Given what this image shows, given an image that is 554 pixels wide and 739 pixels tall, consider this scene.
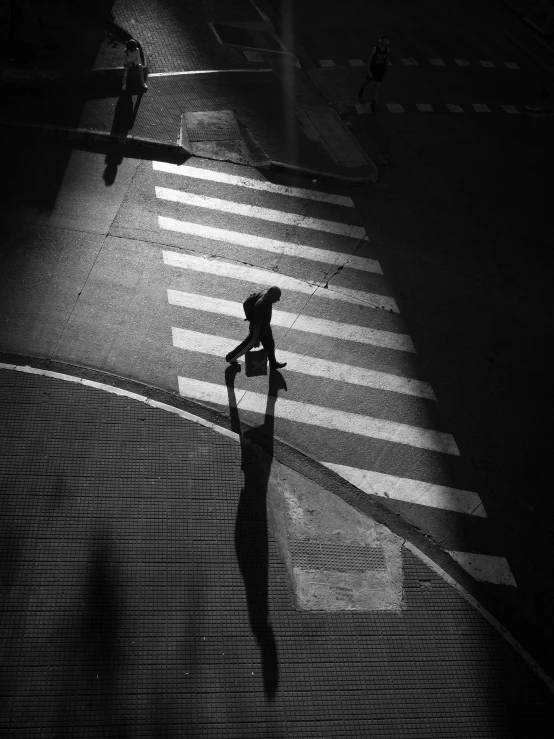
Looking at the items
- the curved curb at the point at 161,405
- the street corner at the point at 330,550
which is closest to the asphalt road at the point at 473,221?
the curved curb at the point at 161,405

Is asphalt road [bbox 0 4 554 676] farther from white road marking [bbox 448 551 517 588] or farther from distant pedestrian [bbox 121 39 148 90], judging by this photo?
distant pedestrian [bbox 121 39 148 90]

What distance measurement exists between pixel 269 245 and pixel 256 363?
3.47m

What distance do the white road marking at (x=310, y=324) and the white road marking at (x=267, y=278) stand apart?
2.31ft

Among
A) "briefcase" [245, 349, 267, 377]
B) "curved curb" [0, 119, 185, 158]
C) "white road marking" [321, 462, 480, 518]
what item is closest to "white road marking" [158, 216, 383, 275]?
"curved curb" [0, 119, 185, 158]

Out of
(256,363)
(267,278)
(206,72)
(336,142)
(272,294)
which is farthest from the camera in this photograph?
(206,72)

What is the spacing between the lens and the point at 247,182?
50.1 feet

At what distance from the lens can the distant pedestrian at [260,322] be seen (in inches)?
409

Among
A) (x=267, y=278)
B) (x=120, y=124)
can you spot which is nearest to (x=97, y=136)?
(x=120, y=124)

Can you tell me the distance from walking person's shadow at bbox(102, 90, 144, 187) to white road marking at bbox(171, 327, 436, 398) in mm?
4846

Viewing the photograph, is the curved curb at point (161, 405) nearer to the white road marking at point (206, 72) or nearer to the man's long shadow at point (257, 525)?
the man's long shadow at point (257, 525)

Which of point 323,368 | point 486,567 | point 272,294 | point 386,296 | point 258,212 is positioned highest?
point 272,294

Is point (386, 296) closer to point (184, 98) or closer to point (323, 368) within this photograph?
point (323, 368)

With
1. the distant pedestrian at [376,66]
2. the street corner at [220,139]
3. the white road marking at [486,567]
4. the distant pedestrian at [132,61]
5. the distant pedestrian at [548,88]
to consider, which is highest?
the distant pedestrian at [548,88]

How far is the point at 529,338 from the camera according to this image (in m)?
13.4
